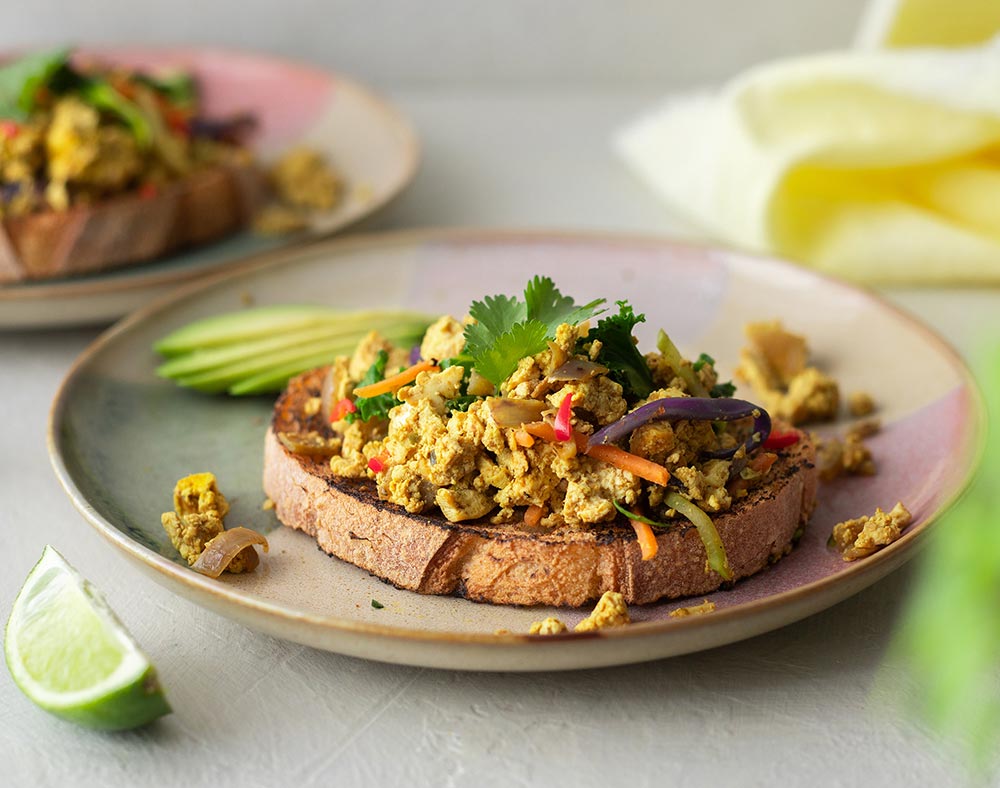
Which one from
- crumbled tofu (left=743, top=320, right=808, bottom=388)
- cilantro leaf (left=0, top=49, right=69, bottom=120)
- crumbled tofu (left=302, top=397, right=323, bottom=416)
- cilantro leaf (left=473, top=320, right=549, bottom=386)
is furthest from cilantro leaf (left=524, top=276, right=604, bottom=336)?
cilantro leaf (left=0, top=49, right=69, bottom=120)

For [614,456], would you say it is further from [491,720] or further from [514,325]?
[491,720]

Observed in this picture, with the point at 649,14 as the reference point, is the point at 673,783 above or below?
below

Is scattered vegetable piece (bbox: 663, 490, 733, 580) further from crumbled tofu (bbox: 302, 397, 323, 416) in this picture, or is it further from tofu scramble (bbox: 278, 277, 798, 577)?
crumbled tofu (bbox: 302, 397, 323, 416)

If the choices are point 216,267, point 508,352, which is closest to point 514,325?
point 508,352

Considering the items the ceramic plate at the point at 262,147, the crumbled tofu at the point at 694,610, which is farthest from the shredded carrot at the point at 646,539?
the ceramic plate at the point at 262,147

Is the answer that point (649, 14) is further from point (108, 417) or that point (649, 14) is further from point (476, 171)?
point (108, 417)

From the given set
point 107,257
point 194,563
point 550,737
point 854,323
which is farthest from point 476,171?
point 550,737

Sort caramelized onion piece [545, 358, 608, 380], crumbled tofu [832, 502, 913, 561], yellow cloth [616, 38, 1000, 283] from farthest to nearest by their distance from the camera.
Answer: yellow cloth [616, 38, 1000, 283] < crumbled tofu [832, 502, 913, 561] < caramelized onion piece [545, 358, 608, 380]
